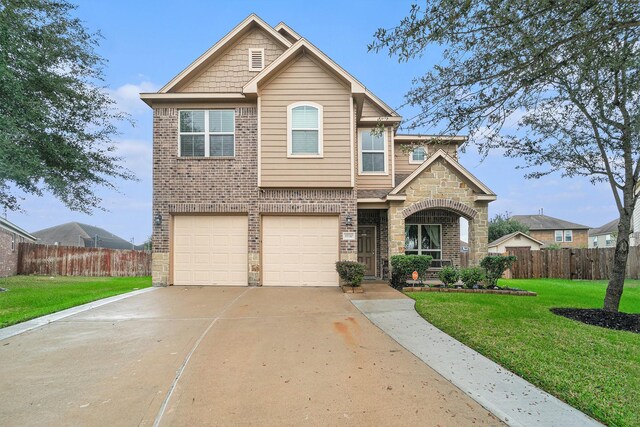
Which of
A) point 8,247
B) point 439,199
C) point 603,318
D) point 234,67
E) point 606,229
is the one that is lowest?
point 603,318

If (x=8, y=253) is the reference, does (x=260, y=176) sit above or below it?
above

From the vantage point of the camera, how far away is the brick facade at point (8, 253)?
70.4 ft

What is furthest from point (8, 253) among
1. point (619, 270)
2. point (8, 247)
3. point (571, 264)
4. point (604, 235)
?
point (604, 235)

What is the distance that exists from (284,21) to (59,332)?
42.6 feet

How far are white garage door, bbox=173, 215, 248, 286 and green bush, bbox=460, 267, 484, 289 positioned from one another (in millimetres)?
6831

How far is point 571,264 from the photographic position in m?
20.1

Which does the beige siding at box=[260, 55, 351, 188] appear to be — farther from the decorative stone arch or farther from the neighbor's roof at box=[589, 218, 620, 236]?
the neighbor's roof at box=[589, 218, 620, 236]

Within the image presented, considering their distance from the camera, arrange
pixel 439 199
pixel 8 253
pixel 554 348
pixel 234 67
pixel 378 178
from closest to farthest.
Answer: pixel 554 348
pixel 234 67
pixel 439 199
pixel 378 178
pixel 8 253

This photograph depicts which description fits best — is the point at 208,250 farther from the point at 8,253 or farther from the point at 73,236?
the point at 73,236

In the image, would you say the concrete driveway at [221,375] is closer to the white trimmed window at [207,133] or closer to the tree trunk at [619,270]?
the white trimmed window at [207,133]

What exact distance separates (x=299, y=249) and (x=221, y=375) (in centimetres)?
746

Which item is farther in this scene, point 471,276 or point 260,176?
point 260,176

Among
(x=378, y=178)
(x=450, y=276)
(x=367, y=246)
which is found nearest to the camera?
(x=450, y=276)

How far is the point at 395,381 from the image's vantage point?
431 centimetres
